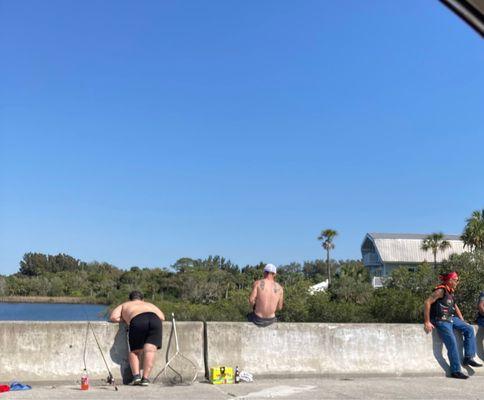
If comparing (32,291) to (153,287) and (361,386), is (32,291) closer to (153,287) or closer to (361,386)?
(153,287)

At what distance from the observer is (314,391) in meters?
7.12

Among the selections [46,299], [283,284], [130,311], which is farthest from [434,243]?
[46,299]

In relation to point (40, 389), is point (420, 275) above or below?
above

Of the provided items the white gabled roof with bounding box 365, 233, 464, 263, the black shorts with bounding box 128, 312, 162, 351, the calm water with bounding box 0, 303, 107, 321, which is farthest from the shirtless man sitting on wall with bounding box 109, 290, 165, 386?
the white gabled roof with bounding box 365, 233, 464, 263

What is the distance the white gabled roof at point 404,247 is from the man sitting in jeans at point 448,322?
7123cm

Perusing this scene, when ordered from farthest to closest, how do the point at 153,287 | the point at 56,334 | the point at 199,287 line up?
the point at 153,287
the point at 199,287
the point at 56,334

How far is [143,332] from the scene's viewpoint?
7488mm

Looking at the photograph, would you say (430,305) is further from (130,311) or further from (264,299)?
(130,311)

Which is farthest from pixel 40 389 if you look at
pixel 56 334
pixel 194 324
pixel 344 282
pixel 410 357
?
pixel 344 282

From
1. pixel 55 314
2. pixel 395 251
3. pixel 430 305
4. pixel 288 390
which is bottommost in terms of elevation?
A: pixel 55 314

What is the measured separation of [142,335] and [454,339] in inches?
176

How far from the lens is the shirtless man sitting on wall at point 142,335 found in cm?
738

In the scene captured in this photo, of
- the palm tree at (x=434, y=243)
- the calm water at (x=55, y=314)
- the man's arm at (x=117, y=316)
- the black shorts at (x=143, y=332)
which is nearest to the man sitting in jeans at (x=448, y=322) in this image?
the black shorts at (x=143, y=332)

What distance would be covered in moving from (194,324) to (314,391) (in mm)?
1935
